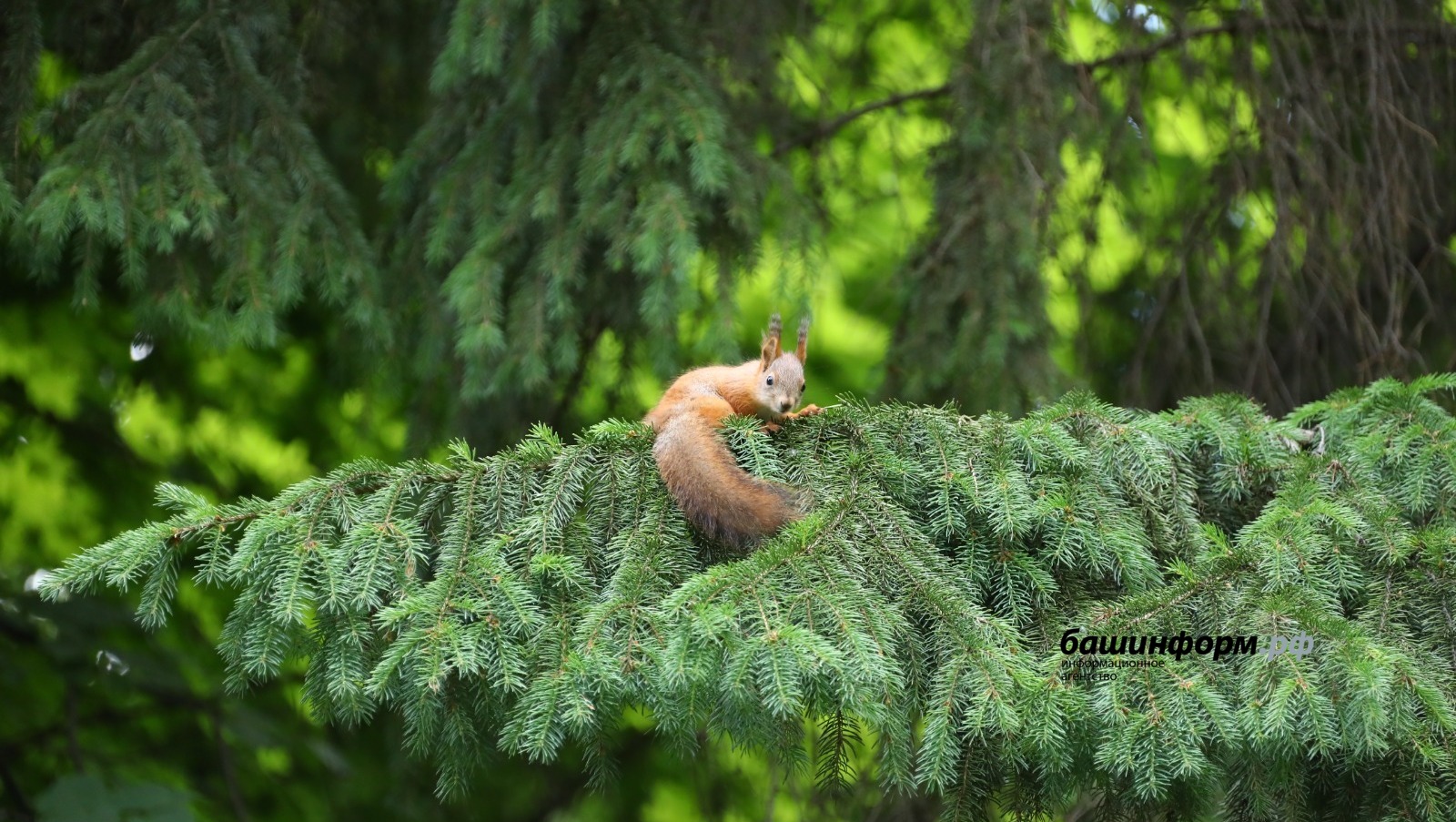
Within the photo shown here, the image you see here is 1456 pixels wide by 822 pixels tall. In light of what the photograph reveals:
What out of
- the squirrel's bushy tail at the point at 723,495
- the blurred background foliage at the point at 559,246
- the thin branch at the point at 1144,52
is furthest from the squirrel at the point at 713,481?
the thin branch at the point at 1144,52

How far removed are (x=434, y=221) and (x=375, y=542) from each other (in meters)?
1.69

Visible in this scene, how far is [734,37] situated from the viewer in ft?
12.6

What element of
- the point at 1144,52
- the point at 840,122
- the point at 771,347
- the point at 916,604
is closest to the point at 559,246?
the point at 771,347

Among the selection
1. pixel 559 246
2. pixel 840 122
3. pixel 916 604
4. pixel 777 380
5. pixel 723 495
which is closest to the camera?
pixel 916 604

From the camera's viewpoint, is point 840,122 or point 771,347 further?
point 840,122

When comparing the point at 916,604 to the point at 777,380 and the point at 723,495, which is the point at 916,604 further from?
the point at 777,380

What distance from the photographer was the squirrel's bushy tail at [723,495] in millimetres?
2053

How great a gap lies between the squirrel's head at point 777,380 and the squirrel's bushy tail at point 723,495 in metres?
0.53

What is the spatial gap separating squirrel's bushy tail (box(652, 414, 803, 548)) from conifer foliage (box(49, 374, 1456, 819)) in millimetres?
51

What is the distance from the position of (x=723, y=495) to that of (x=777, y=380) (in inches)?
27.9

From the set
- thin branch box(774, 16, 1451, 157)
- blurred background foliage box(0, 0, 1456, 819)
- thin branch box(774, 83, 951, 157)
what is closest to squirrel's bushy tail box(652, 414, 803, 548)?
blurred background foliage box(0, 0, 1456, 819)

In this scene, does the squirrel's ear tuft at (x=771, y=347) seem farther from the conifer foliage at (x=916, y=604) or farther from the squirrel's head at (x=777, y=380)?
the conifer foliage at (x=916, y=604)

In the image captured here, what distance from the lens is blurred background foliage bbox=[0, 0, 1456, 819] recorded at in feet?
10.5

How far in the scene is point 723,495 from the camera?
81.4 inches
